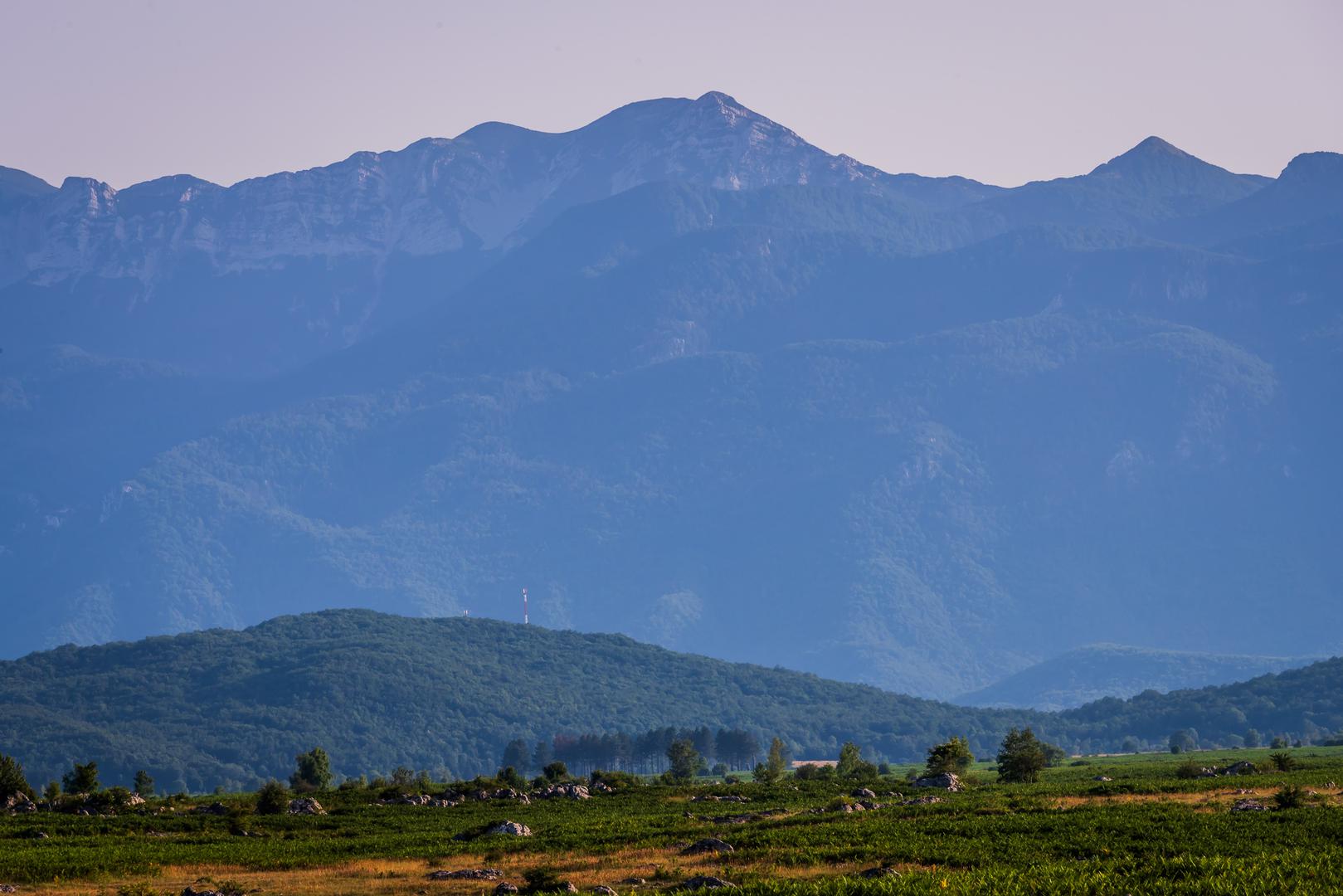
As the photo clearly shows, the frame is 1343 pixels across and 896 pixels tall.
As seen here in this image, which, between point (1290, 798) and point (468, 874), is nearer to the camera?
point (468, 874)

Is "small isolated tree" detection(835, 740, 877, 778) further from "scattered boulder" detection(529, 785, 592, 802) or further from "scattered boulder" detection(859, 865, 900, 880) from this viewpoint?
"scattered boulder" detection(859, 865, 900, 880)

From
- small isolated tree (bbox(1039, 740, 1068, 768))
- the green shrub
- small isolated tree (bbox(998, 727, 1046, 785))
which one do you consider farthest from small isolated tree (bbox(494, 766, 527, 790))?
small isolated tree (bbox(1039, 740, 1068, 768))

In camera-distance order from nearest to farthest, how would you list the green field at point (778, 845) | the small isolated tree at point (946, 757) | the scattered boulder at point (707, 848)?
the green field at point (778, 845)
the scattered boulder at point (707, 848)
the small isolated tree at point (946, 757)

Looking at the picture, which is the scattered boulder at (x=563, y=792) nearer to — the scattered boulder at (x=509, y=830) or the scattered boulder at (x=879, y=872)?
the scattered boulder at (x=509, y=830)

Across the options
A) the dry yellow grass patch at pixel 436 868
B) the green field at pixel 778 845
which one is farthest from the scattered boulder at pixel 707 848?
the green field at pixel 778 845

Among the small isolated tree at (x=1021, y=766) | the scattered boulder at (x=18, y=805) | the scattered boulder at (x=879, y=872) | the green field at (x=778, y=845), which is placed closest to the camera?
the green field at (x=778, y=845)

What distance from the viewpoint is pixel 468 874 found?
230 feet

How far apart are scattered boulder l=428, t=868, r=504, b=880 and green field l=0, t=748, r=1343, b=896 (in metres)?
0.73

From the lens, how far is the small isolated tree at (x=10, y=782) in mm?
109312

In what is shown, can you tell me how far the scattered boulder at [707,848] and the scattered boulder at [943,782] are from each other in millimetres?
34663

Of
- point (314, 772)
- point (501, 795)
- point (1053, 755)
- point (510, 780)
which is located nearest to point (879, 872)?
point (501, 795)

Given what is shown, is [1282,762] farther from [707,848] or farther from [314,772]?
[314,772]

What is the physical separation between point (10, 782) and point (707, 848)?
58.6 m

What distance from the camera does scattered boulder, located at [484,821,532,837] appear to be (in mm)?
85312
